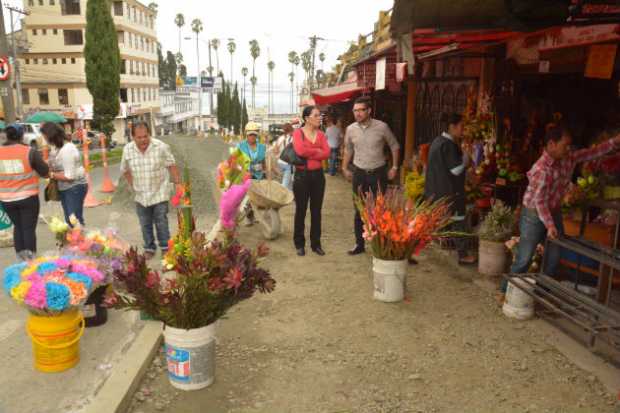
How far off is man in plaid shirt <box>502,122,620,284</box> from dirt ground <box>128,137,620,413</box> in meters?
0.67

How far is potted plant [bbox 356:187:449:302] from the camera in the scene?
15.2 ft

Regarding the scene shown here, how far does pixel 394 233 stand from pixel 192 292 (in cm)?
208

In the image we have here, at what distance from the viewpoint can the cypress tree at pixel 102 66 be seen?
31672 millimetres

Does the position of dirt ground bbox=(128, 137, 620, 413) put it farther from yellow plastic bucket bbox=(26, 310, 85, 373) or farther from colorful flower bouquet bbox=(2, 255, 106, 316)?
colorful flower bouquet bbox=(2, 255, 106, 316)

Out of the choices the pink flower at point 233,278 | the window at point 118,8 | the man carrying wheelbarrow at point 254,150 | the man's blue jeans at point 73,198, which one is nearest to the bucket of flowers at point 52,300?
the pink flower at point 233,278

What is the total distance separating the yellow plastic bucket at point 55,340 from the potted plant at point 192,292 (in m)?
0.66

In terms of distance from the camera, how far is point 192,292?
10.6ft

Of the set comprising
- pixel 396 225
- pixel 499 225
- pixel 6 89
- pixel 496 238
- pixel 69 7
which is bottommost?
pixel 496 238

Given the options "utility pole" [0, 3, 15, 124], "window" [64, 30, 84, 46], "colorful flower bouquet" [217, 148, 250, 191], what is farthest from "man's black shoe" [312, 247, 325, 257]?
"window" [64, 30, 84, 46]

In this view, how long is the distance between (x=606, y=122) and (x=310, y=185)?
3460mm

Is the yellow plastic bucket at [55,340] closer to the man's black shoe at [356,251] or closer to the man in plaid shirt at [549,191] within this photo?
the man's black shoe at [356,251]

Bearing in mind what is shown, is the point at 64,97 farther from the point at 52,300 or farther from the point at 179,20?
the point at 179,20

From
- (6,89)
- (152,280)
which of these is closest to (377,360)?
(152,280)

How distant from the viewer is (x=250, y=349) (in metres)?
4.07
